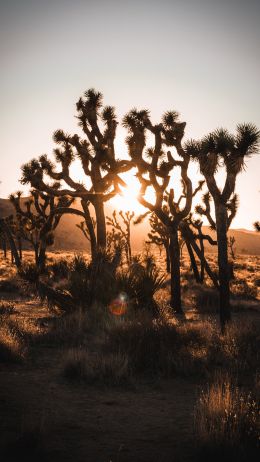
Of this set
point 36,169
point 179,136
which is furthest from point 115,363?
point 36,169

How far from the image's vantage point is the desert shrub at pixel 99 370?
229 inches

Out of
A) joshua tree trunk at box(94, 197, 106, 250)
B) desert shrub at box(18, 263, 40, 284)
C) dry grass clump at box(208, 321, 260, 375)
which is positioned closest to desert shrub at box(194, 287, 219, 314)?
joshua tree trunk at box(94, 197, 106, 250)

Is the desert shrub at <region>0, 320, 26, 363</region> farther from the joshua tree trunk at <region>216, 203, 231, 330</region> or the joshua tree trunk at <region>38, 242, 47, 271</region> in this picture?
the joshua tree trunk at <region>38, 242, 47, 271</region>

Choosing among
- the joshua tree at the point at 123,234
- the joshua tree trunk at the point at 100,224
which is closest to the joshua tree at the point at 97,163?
the joshua tree trunk at the point at 100,224

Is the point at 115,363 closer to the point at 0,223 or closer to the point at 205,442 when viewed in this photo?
the point at 205,442

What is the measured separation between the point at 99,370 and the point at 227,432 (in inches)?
107

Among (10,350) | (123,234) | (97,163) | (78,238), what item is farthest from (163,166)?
(78,238)

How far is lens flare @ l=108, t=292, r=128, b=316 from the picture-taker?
10.2m

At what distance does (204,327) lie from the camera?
882 cm

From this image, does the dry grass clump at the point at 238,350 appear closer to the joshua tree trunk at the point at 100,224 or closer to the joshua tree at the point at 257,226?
the joshua tree trunk at the point at 100,224

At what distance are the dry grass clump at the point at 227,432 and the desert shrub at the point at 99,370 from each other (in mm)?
1914

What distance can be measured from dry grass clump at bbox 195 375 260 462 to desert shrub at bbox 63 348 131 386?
191cm

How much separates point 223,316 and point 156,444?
276 inches

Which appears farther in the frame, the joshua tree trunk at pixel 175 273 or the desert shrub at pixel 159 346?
the joshua tree trunk at pixel 175 273
